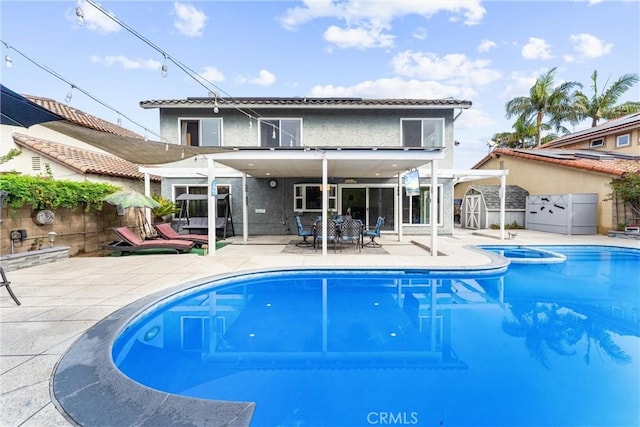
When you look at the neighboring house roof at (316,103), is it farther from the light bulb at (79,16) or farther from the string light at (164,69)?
the light bulb at (79,16)

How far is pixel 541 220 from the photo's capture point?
16.8 meters

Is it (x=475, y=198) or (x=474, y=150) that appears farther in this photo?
(x=474, y=150)

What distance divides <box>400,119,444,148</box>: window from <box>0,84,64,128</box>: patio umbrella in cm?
1264

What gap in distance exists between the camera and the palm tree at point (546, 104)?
85.7 ft

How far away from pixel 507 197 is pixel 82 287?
2069cm

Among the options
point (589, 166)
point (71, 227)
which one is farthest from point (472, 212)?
point (71, 227)

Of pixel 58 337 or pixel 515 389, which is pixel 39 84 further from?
pixel 515 389

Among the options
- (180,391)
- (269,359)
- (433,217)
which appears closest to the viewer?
(180,391)

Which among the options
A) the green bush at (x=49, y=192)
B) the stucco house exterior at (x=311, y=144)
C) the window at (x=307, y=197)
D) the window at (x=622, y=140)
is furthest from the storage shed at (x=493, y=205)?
the green bush at (x=49, y=192)

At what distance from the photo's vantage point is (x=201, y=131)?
14062 millimetres

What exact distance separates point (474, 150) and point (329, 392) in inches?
1246

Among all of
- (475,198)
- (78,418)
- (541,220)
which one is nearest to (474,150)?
(475,198)

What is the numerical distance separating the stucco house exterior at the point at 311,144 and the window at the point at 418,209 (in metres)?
0.05

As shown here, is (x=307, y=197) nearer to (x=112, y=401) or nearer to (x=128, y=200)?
(x=128, y=200)
